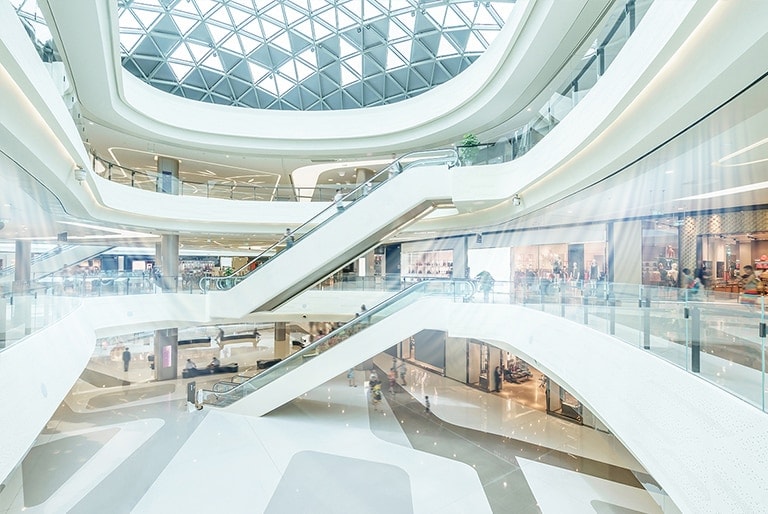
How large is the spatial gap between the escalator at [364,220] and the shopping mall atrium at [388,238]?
3.0 inches

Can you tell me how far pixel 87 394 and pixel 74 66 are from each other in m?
13.1

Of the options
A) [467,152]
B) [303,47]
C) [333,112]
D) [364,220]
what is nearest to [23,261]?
[364,220]

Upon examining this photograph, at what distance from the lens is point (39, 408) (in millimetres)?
4758

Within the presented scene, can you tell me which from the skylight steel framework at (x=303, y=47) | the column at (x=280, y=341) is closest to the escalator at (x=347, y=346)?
the skylight steel framework at (x=303, y=47)

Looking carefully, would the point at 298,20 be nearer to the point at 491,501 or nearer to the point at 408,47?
the point at 408,47

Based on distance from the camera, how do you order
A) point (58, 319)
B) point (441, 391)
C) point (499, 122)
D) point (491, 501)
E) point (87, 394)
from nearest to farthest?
point (58, 319) < point (491, 501) < point (499, 122) < point (87, 394) < point (441, 391)

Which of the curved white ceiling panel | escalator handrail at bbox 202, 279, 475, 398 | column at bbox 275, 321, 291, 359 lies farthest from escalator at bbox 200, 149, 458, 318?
column at bbox 275, 321, 291, 359

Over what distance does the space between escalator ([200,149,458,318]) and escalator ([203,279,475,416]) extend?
209cm

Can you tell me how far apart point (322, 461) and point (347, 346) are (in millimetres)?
3194

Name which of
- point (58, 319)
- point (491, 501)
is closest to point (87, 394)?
point (58, 319)

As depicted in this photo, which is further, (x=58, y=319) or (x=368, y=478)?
(x=368, y=478)

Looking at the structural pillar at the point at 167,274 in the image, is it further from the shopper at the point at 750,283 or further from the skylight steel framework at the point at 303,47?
the shopper at the point at 750,283

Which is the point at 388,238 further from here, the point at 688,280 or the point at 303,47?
the point at 303,47

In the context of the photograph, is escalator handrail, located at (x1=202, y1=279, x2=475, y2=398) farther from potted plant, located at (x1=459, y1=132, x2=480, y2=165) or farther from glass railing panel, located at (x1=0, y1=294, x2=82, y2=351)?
glass railing panel, located at (x1=0, y1=294, x2=82, y2=351)
